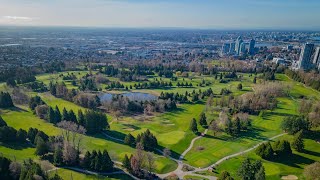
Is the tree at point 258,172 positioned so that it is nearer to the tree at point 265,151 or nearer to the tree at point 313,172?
the tree at point 313,172

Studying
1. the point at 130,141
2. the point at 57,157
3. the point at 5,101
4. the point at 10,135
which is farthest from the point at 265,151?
the point at 5,101

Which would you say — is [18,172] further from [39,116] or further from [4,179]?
[39,116]

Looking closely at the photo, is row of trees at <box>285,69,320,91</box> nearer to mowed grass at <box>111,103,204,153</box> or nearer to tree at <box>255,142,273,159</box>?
mowed grass at <box>111,103,204,153</box>

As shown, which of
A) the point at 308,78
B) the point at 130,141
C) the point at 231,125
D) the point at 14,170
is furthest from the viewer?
the point at 308,78

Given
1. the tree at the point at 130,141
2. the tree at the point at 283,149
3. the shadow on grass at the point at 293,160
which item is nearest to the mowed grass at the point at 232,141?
the tree at the point at 283,149

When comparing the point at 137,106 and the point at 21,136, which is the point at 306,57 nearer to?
the point at 137,106

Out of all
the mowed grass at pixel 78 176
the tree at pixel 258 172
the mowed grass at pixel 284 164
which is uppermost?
the tree at pixel 258 172

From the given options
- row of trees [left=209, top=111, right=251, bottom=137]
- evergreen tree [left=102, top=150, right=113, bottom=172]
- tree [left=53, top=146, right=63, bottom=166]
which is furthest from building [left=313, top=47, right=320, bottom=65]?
tree [left=53, top=146, right=63, bottom=166]

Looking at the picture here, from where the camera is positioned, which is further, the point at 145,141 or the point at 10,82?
the point at 10,82

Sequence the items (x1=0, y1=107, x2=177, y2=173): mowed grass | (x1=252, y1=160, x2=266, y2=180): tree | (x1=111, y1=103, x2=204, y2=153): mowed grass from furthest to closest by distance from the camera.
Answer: (x1=111, y1=103, x2=204, y2=153): mowed grass → (x1=0, y1=107, x2=177, y2=173): mowed grass → (x1=252, y1=160, x2=266, y2=180): tree
